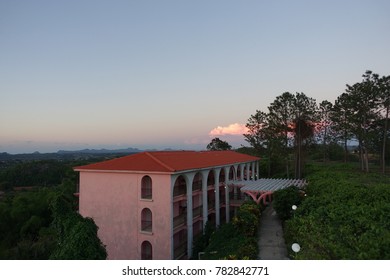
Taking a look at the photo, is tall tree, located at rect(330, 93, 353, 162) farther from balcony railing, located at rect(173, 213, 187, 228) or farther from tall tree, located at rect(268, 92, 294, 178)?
balcony railing, located at rect(173, 213, 187, 228)

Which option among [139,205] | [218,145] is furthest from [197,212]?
[218,145]

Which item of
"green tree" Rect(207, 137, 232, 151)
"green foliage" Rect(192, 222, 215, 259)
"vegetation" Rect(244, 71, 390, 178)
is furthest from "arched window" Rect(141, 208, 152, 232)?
"green tree" Rect(207, 137, 232, 151)

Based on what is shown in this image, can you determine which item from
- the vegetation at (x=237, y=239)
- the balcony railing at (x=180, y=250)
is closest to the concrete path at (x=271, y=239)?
the vegetation at (x=237, y=239)

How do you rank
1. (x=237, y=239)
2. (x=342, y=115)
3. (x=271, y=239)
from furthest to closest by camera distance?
(x=342, y=115), (x=271, y=239), (x=237, y=239)

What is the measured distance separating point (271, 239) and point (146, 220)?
322 inches

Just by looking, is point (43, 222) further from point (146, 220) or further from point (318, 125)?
point (318, 125)

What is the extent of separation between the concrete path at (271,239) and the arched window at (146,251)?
23.8ft

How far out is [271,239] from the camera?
15727 millimetres

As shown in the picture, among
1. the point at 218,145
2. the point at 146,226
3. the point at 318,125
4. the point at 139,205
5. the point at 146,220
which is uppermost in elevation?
the point at 318,125

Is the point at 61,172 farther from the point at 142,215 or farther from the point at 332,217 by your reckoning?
the point at 332,217

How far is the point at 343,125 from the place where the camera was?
32.7m

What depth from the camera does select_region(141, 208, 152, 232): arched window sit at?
1867 centimetres

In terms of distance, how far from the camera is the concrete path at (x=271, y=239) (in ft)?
43.5

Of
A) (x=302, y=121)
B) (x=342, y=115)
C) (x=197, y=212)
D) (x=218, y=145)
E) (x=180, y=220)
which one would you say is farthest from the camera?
(x=218, y=145)
